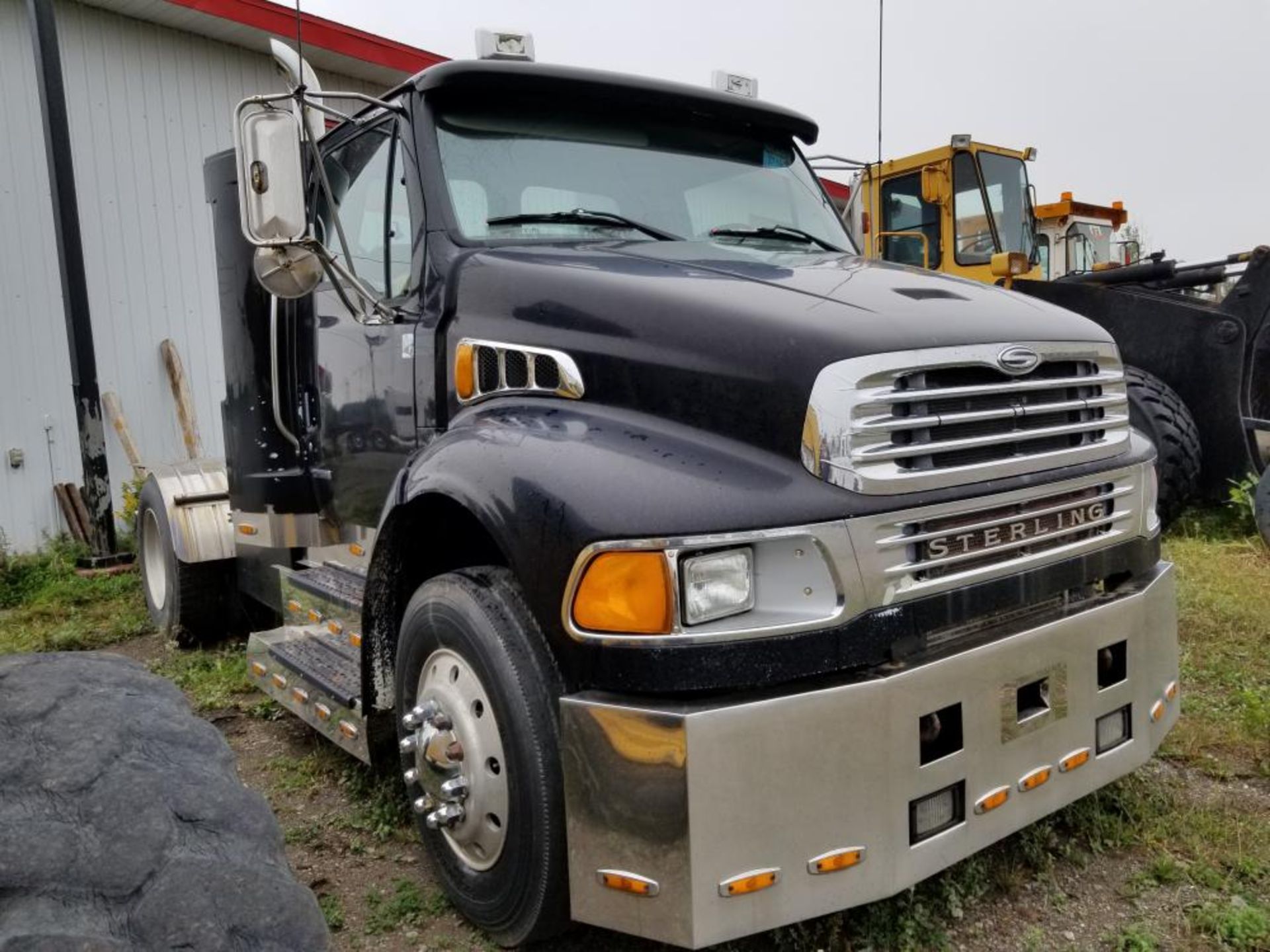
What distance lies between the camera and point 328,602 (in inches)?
151

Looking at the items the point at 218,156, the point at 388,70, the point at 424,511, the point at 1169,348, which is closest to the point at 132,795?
the point at 424,511

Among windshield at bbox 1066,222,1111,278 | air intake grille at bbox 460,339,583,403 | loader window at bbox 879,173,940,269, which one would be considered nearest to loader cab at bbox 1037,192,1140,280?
windshield at bbox 1066,222,1111,278

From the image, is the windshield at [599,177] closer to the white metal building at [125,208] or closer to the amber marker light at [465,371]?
the amber marker light at [465,371]

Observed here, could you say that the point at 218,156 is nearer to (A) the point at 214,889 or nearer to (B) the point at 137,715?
(B) the point at 137,715

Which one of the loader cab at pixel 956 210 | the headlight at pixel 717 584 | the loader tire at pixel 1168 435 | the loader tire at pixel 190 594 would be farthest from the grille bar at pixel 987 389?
the loader cab at pixel 956 210

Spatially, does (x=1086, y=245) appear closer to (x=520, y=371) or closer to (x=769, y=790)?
(x=520, y=371)

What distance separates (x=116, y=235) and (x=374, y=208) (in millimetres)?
6441

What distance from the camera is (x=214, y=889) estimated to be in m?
1.59

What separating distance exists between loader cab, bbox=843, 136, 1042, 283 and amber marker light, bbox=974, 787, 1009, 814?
22.7 feet

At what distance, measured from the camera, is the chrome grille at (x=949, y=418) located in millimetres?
2246

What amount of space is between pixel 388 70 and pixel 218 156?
19.3ft

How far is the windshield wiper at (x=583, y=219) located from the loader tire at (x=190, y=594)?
3.26 metres

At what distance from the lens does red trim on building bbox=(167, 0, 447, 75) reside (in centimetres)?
884

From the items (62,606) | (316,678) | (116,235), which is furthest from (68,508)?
(316,678)
